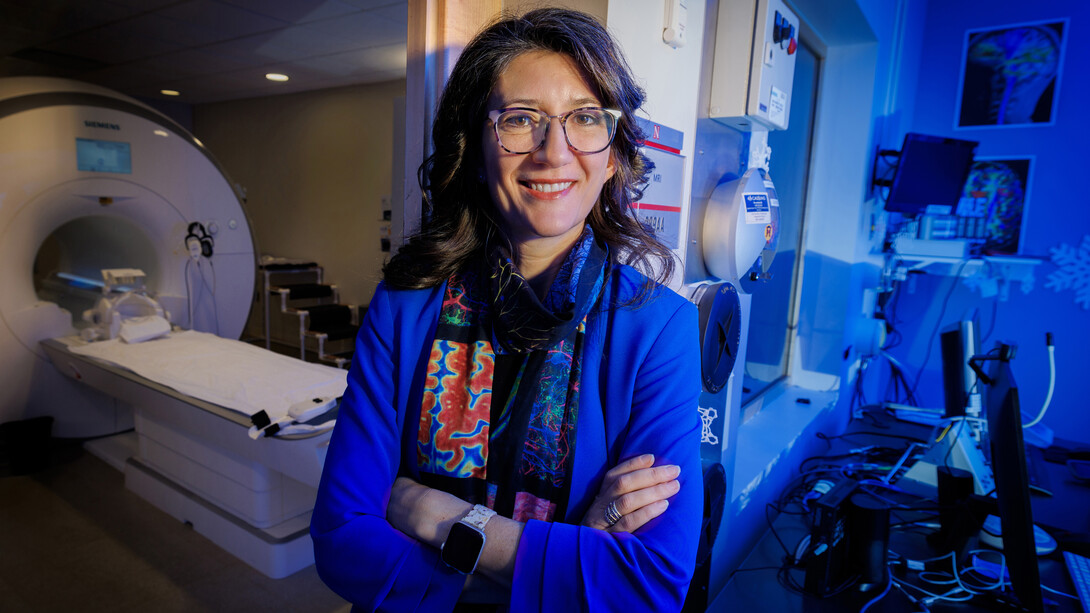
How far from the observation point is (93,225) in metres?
3.33

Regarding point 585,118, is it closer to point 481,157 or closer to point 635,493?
point 481,157

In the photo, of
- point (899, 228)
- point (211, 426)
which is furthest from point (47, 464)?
point (899, 228)

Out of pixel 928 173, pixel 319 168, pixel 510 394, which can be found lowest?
pixel 510 394

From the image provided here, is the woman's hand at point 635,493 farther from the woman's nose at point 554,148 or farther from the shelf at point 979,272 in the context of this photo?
the shelf at point 979,272

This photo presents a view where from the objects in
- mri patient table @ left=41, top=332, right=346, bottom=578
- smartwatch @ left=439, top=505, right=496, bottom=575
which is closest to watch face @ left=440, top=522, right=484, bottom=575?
smartwatch @ left=439, top=505, right=496, bottom=575

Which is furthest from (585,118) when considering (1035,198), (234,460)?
(1035,198)

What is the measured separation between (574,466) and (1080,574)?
1.45 meters

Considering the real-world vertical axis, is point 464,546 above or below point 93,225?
below

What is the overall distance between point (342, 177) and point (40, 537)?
156 inches

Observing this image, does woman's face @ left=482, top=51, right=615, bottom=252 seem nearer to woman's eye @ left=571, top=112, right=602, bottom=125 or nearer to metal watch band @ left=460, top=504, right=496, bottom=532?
woman's eye @ left=571, top=112, right=602, bottom=125

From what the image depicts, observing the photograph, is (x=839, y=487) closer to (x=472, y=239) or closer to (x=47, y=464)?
(x=472, y=239)

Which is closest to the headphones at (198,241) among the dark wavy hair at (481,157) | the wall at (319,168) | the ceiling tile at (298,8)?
the ceiling tile at (298,8)

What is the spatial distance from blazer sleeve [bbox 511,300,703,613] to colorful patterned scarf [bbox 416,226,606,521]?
67 millimetres

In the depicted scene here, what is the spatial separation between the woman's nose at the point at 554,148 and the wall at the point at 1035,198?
3.05 m
